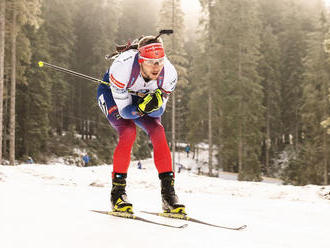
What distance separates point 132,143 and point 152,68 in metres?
1.00

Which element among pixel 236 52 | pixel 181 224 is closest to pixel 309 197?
pixel 181 224

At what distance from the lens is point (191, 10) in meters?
72.2

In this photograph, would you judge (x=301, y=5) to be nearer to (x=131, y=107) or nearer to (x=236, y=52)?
(x=236, y=52)

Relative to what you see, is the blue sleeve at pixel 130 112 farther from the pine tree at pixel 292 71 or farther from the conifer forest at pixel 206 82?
the pine tree at pixel 292 71

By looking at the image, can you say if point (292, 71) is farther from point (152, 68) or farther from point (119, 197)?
point (119, 197)

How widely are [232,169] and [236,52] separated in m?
11.4

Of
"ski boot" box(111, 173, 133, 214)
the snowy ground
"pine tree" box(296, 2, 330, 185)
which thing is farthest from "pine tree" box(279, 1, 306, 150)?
"ski boot" box(111, 173, 133, 214)

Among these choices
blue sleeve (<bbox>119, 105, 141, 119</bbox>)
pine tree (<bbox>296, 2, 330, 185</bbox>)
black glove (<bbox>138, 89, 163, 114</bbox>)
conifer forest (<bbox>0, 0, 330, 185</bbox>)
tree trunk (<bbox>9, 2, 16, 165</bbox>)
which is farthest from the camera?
conifer forest (<bbox>0, 0, 330, 185</bbox>)

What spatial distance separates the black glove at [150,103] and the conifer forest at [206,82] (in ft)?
50.3

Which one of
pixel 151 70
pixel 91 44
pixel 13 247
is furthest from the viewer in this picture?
pixel 91 44

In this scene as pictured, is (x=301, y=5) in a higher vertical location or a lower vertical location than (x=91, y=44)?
higher

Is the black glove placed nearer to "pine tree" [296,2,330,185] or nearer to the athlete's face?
the athlete's face

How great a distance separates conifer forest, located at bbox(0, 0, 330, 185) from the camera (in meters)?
26.4

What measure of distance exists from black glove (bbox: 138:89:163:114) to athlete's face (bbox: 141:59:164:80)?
0.23 m
